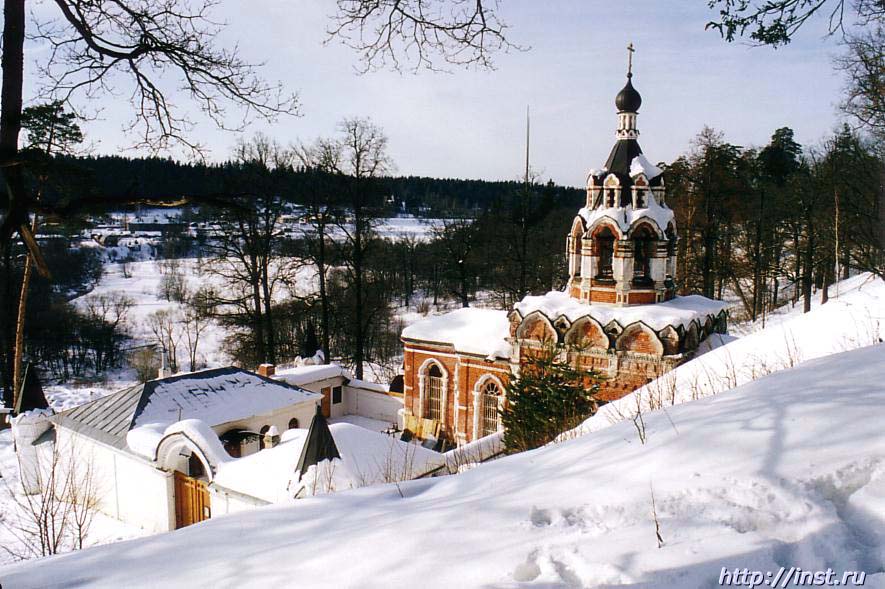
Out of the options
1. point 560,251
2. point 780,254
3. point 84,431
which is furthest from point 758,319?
point 84,431

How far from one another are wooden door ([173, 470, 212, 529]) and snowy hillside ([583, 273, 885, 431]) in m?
7.72

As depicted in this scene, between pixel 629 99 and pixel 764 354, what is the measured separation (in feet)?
Answer: 30.4

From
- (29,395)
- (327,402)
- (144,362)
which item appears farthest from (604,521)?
(144,362)

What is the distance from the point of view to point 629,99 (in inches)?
642

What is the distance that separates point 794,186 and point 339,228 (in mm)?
20559

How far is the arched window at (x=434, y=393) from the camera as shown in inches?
716

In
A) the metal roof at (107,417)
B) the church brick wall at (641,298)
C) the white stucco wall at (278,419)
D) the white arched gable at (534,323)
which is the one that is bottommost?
the white stucco wall at (278,419)

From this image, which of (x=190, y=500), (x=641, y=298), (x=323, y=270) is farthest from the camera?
(x=323, y=270)

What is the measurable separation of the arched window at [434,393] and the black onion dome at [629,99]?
9.39 meters

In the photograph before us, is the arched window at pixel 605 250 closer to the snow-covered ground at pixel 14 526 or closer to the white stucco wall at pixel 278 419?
the white stucco wall at pixel 278 419

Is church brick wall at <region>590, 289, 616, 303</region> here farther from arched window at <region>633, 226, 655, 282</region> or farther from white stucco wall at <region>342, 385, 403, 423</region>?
white stucco wall at <region>342, 385, 403, 423</region>

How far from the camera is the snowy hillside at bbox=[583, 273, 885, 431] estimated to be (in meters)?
7.93

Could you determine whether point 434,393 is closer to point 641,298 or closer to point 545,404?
point 641,298

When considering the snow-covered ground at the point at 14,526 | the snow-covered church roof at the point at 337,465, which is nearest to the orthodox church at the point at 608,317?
the snow-covered church roof at the point at 337,465
